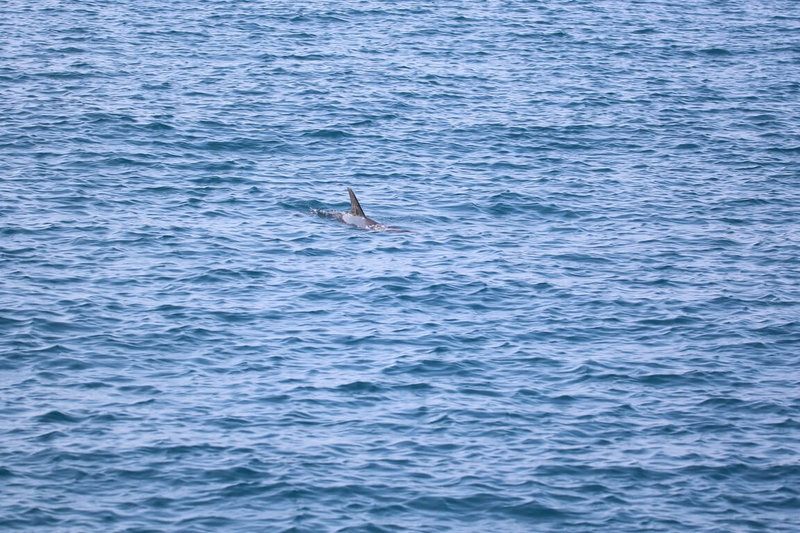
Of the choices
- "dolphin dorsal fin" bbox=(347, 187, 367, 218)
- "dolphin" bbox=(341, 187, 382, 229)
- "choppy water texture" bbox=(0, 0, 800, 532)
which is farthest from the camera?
"dolphin" bbox=(341, 187, 382, 229)

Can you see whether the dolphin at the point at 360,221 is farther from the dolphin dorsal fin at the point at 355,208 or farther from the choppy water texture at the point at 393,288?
the choppy water texture at the point at 393,288

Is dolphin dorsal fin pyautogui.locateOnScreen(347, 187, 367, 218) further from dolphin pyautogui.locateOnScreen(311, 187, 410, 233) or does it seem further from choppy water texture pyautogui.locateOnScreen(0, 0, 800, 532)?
choppy water texture pyautogui.locateOnScreen(0, 0, 800, 532)

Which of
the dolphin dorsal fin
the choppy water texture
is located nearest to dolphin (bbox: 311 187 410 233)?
the dolphin dorsal fin

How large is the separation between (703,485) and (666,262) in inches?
454

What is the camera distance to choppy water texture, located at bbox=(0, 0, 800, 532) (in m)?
20.0

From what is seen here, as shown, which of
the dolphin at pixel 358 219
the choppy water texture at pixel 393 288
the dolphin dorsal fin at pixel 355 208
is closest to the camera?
the choppy water texture at pixel 393 288

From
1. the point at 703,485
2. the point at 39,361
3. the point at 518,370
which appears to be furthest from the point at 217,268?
Answer: the point at 703,485

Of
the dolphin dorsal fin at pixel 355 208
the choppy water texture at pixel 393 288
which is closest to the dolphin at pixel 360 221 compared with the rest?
the dolphin dorsal fin at pixel 355 208

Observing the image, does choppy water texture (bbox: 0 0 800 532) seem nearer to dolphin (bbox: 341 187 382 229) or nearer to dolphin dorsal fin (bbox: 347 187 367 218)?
dolphin (bbox: 341 187 382 229)

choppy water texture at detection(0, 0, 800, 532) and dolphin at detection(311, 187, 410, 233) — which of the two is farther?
dolphin at detection(311, 187, 410, 233)

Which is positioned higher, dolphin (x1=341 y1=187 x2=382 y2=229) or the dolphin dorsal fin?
the dolphin dorsal fin

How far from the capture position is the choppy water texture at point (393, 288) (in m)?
20.0

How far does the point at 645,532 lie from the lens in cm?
1881

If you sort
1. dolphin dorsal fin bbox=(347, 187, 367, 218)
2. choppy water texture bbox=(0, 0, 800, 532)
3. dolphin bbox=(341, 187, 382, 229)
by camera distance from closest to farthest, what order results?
choppy water texture bbox=(0, 0, 800, 532)
dolphin dorsal fin bbox=(347, 187, 367, 218)
dolphin bbox=(341, 187, 382, 229)
